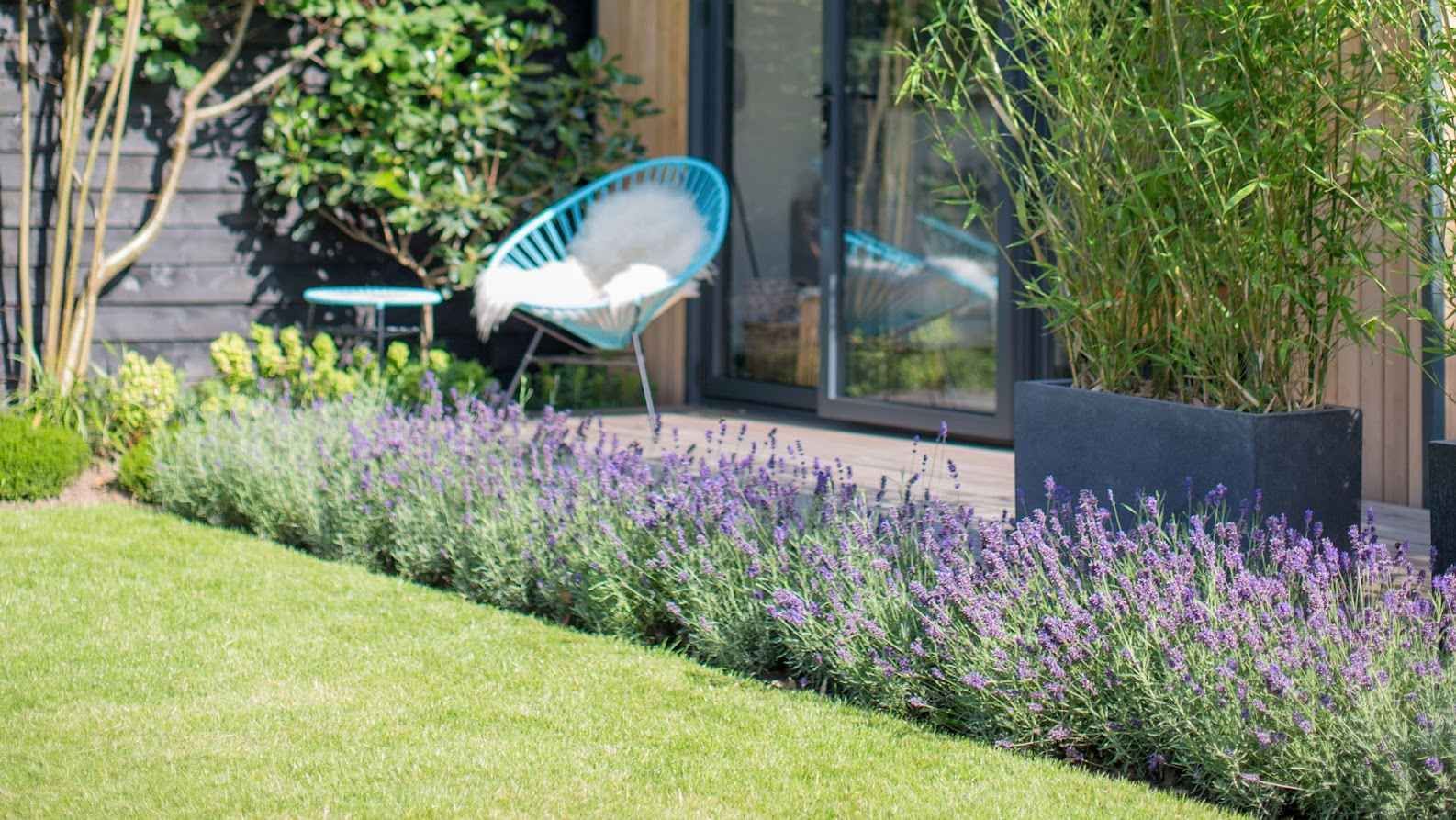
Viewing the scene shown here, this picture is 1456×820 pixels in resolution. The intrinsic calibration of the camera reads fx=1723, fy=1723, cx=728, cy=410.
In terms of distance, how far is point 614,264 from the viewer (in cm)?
584

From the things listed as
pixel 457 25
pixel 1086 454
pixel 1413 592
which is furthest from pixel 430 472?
pixel 457 25

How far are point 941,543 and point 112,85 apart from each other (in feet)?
12.2

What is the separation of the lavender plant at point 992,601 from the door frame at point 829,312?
1.18m

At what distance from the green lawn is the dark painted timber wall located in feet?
8.64

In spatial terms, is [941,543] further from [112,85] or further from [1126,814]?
[112,85]

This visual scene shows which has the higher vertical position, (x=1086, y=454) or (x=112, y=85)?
(x=112, y=85)

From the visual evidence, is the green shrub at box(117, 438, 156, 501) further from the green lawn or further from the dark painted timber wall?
the dark painted timber wall

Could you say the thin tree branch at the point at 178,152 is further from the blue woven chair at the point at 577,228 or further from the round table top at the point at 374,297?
the blue woven chair at the point at 577,228

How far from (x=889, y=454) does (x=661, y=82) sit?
2198 mm

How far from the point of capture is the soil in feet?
14.8

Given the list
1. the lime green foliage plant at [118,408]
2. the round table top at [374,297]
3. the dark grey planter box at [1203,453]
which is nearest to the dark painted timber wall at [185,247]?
the round table top at [374,297]

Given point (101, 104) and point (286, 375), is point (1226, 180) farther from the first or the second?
point (101, 104)

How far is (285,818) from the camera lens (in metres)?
2.13

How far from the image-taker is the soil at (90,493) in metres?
4.50
